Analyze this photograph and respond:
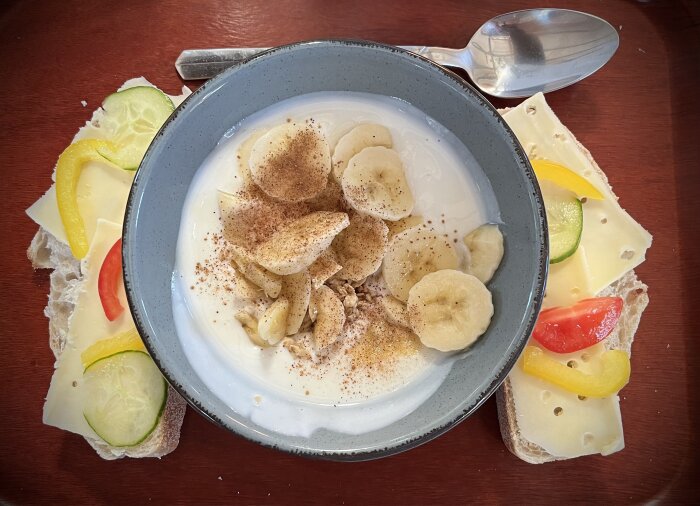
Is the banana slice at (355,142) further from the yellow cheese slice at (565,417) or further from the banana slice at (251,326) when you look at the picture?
the yellow cheese slice at (565,417)

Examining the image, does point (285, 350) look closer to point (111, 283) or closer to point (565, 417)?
point (111, 283)

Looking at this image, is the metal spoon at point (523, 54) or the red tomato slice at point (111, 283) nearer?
the red tomato slice at point (111, 283)

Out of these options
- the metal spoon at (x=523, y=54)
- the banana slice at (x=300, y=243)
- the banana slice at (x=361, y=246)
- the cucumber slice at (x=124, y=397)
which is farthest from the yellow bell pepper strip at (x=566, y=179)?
the cucumber slice at (x=124, y=397)

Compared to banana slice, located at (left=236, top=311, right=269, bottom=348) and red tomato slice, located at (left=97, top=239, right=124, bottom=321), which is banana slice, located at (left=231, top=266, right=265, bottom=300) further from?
red tomato slice, located at (left=97, top=239, right=124, bottom=321)

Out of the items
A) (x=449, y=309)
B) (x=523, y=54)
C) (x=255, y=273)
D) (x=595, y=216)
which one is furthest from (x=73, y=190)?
(x=595, y=216)

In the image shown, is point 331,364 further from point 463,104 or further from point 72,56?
point 72,56

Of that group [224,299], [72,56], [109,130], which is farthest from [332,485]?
[72,56]

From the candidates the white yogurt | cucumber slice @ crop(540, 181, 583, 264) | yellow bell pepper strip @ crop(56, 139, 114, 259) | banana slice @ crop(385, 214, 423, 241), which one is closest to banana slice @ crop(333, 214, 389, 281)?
banana slice @ crop(385, 214, 423, 241)
